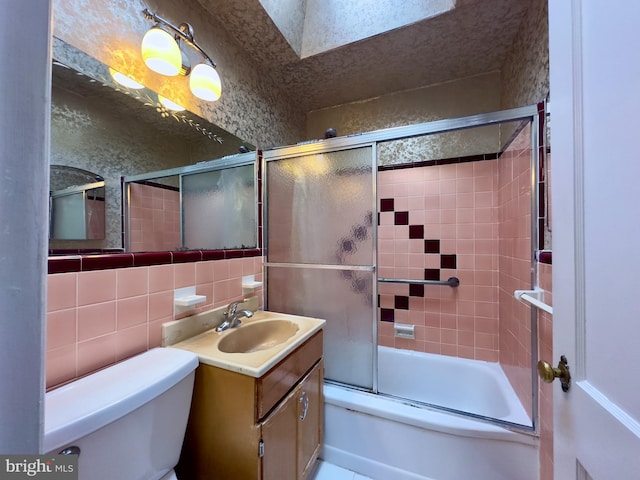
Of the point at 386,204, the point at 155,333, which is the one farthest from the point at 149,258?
the point at 386,204

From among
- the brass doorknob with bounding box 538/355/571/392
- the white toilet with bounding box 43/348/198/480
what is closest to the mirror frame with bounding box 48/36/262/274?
the white toilet with bounding box 43/348/198/480

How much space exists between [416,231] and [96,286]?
6.70 ft

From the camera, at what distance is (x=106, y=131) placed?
93 cm

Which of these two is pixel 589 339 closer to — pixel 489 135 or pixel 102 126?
pixel 102 126

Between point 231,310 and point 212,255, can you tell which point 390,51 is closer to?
point 212,255

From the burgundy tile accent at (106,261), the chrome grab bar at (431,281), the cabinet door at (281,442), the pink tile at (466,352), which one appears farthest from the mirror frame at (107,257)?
the pink tile at (466,352)

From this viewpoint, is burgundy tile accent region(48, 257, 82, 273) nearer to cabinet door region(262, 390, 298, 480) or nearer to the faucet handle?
the faucet handle

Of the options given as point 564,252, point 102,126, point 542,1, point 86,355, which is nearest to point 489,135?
point 542,1

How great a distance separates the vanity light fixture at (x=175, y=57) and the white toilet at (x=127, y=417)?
3.99 ft

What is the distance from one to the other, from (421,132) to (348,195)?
1.70 feet

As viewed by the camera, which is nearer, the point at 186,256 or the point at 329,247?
the point at 186,256

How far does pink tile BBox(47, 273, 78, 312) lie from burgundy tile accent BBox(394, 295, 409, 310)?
2008 mm

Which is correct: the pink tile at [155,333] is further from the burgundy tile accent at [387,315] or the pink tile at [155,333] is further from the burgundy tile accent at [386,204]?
the burgundy tile accent at [386,204]

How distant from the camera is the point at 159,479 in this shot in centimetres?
79
